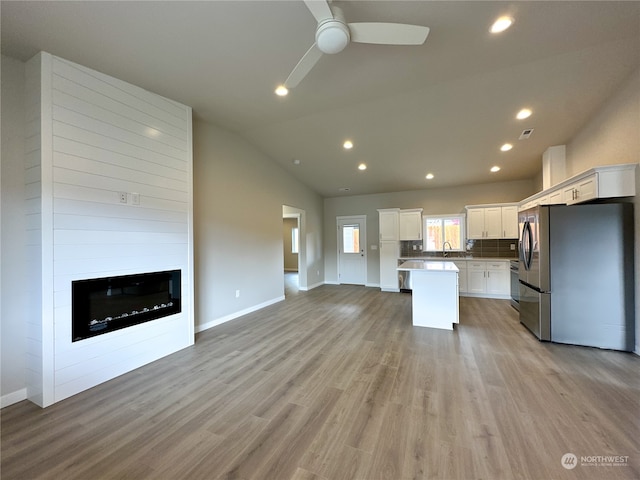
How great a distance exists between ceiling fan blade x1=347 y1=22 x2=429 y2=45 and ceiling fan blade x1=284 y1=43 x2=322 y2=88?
28 centimetres

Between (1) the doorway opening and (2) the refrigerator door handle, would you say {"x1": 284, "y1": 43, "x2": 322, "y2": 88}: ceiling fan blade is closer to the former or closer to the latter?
(2) the refrigerator door handle

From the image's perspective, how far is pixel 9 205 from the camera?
212cm

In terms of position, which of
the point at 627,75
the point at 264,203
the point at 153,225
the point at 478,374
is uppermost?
the point at 627,75

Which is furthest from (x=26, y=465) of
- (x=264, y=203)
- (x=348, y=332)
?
(x=264, y=203)

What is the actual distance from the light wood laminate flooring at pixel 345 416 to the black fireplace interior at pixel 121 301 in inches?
21.1

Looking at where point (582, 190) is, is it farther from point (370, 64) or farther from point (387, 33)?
point (387, 33)

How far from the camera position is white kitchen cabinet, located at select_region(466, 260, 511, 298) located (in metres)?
5.53

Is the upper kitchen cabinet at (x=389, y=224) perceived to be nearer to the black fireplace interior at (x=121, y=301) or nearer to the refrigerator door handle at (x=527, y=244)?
the refrigerator door handle at (x=527, y=244)

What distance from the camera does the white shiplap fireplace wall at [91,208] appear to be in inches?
83.0

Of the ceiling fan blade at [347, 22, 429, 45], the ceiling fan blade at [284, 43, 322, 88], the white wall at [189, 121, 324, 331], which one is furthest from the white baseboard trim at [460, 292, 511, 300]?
the ceiling fan blade at [284, 43, 322, 88]

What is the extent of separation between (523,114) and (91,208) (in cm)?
543

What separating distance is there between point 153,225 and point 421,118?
3.96m

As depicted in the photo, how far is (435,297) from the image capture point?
3807 millimetres

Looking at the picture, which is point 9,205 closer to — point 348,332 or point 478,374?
point 348,332
